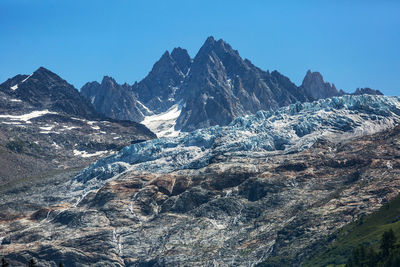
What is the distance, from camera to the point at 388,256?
19312 centimetres

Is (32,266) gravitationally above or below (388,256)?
above

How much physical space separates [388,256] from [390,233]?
8.25 m

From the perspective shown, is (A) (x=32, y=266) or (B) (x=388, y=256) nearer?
(A) (x=32, y=266)

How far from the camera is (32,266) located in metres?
114

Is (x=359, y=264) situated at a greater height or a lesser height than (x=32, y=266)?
lesser

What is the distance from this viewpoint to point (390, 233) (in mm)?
198250

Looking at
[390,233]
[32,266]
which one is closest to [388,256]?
[390,233]

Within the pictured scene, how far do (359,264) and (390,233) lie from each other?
13.6 metres

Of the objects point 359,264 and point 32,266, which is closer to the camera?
point 32,266

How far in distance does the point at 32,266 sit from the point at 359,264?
118 m

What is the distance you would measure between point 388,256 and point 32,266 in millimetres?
117878

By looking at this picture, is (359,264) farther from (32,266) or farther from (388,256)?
(32,266)

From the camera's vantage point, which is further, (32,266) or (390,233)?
(390,233)

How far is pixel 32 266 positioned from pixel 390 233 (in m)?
122
